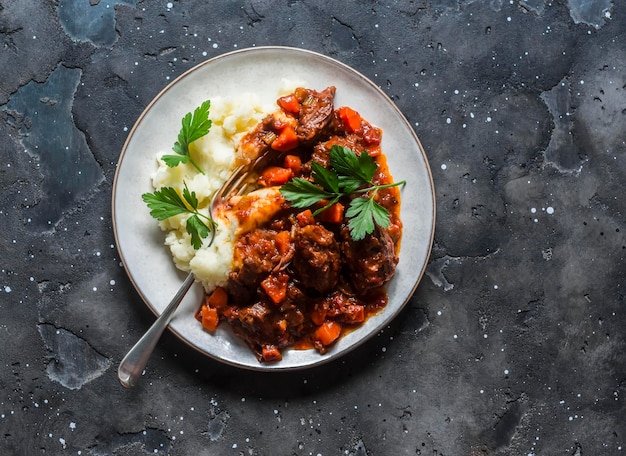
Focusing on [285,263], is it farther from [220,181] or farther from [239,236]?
[220,181]

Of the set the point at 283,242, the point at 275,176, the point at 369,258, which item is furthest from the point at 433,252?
the point at 275,176

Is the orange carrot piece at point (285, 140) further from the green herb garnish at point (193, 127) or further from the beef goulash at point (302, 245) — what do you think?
the green herb garnish at point (193, 127)

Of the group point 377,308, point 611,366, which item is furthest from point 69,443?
point 611,366

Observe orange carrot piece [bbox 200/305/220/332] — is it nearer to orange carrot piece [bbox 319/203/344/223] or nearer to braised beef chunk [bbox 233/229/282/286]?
braised beef chunk [bbox 233/229/282/286]

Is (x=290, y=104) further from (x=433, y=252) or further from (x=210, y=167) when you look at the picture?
(x=433, y=252)

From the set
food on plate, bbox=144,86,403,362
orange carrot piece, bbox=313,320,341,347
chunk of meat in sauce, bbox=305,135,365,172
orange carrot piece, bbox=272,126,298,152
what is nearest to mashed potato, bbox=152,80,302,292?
food on plate, bbox=144,86,403,362

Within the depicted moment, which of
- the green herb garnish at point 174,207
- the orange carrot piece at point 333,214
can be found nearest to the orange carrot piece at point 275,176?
A: the orange carrot piece at point 333,214

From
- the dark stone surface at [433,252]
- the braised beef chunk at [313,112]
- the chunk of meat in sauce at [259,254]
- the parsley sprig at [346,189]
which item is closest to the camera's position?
the parsley sprig at [346,189]

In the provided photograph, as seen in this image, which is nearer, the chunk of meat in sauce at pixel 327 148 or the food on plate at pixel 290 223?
the food on plate at pixel 290 223
